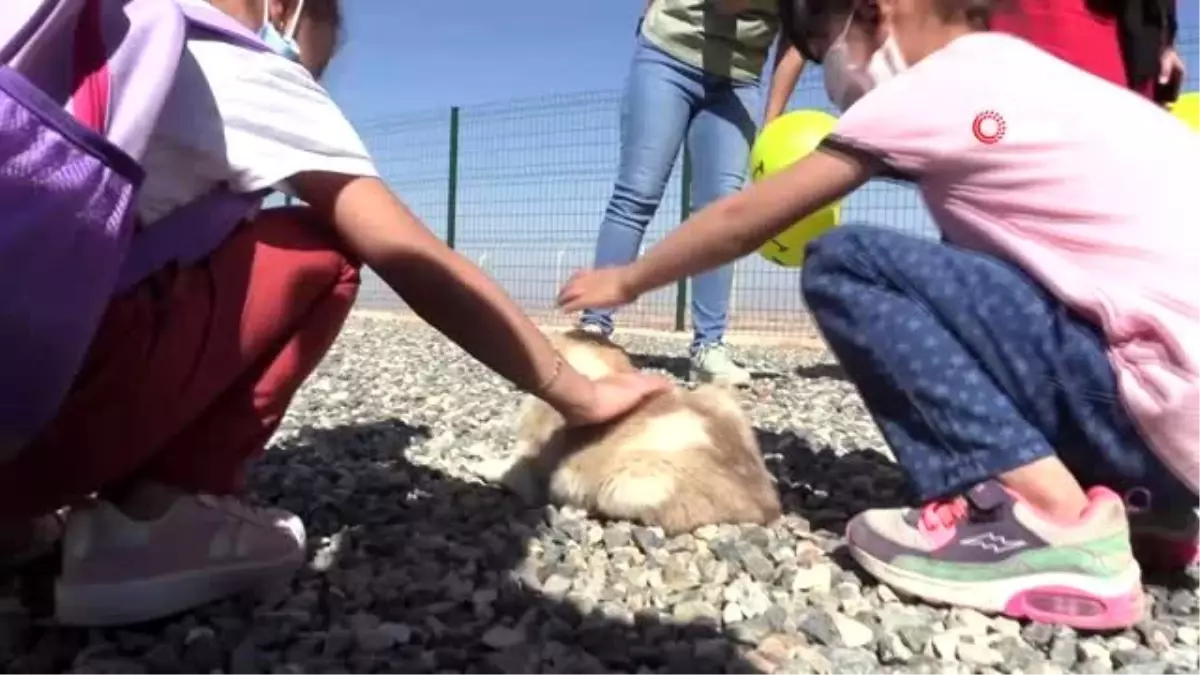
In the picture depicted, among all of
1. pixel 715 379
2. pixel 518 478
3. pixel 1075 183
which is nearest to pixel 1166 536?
pixel 1075 183

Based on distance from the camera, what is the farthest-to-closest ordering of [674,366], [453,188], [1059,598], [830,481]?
[453,188] < [674,366] < [830,481] < [1059,598]

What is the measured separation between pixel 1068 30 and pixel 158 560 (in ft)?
6.28

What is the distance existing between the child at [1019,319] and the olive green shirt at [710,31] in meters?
2.49

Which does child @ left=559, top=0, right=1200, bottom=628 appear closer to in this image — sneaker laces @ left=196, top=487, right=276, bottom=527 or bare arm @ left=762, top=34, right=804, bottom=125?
sneaker laces @ left=196, top=487, right=276, bottom=527

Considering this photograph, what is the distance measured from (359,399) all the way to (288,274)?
8.30 feet

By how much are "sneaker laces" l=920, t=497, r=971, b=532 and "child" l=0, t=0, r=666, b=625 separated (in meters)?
0.69

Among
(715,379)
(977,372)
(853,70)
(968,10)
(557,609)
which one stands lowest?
(715,379)

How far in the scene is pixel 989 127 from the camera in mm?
1852

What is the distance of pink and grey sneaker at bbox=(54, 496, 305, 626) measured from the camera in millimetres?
1638

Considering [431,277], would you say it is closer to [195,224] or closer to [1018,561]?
[195,224]

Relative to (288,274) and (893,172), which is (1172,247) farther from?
(288,274)

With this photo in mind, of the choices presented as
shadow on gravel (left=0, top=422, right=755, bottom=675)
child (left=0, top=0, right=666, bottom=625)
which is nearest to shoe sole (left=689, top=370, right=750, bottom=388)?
shadow on gravel (left=0, top=422, right=755, bottom=675)

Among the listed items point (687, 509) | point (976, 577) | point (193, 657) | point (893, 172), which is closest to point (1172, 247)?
point (893, 172)

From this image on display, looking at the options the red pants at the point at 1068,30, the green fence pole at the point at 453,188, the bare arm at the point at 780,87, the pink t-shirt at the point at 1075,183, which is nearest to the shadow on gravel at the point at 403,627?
the pink t-shirt at the point at 1075,183
